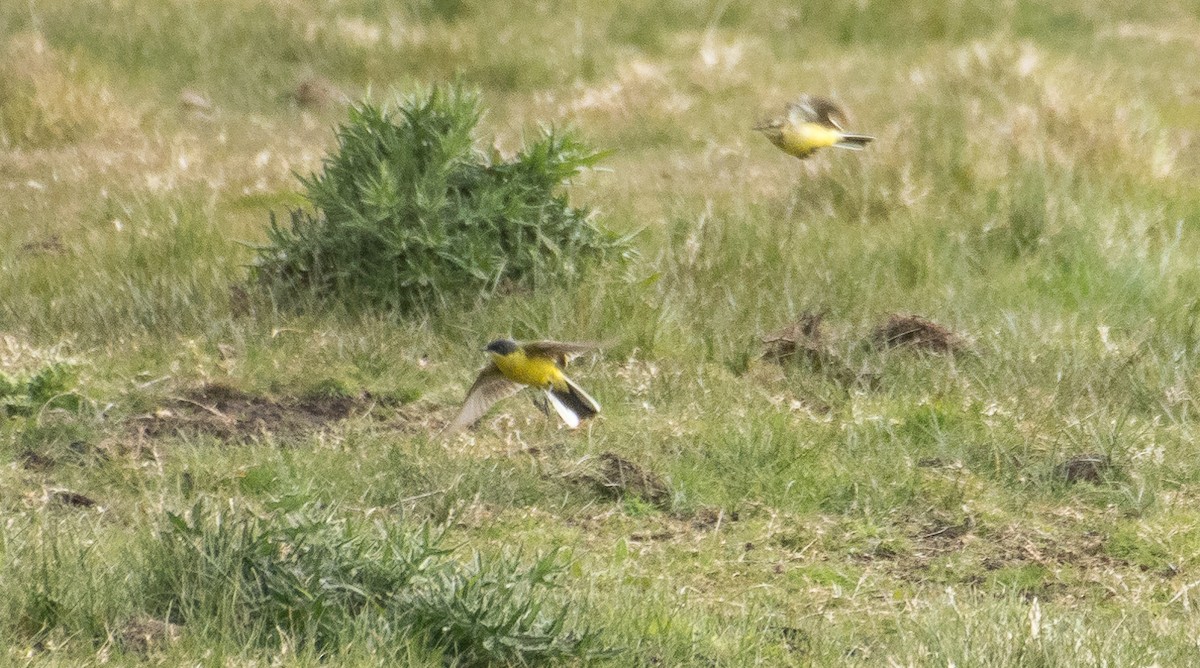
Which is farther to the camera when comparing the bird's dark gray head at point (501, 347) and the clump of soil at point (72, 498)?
the bird's dark gray head at point (501, 347)

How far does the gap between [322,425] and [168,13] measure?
871cm

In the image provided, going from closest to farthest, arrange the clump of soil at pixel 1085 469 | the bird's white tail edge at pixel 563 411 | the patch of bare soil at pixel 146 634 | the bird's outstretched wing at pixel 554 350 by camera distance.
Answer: the patch of bare soil at pixel 146 634
the bird's outstretched wing at pixel 554 350
the clump of soil at pixel 1085 469
the bird's white tail edge at pixel 563 411

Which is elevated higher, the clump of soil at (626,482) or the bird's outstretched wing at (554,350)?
the bird's outstretched wing at (554,350)

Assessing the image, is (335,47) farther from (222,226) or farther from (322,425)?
(322,425)

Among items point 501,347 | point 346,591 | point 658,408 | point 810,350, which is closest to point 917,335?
point 810,350

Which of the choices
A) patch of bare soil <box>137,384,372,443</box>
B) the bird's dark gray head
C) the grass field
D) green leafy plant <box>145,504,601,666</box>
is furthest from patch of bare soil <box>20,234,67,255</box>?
green leafy plant <box>145,504,601,666</box>

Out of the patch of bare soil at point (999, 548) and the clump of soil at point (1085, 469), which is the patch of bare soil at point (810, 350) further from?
the patch of bare soil at point (999, 548)

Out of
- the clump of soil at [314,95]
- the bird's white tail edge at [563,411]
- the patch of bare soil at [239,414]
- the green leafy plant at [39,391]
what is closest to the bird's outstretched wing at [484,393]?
the bird's white tail edge at [563,411]

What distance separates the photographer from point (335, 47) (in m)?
13.6

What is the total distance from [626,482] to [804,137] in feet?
6.38

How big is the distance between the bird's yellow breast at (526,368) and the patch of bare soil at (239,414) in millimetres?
918

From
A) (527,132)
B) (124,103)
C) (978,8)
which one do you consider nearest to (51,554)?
Result: (527,132)

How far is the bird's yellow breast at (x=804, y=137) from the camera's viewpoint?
6781 mm

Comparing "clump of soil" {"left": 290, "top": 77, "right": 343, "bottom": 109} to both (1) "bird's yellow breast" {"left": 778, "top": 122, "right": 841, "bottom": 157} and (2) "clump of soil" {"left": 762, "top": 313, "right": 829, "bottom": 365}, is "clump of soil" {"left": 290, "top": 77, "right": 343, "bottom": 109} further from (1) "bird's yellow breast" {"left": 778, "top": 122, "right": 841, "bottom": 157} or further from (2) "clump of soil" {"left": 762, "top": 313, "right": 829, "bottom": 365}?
(2) "clump of soil" {"left": 762, "top": 313, "right": 829, "bottom": 365}
